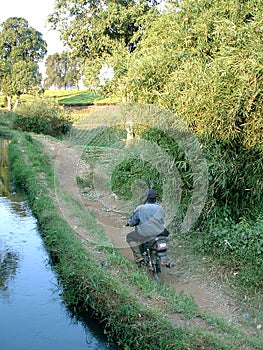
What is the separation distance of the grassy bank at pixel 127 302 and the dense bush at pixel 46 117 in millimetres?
19024

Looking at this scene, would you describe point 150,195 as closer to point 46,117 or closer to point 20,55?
point 46,117

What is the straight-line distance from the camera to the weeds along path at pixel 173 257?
5.80 metres

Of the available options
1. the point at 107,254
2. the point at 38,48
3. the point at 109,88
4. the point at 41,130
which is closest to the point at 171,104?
the point at 107,254

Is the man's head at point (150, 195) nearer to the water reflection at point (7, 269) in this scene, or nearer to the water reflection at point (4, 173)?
the water reflection at point (7, 269)

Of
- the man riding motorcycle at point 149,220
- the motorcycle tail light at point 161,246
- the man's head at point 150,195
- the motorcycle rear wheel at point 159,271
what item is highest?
the man's head at point 150,195

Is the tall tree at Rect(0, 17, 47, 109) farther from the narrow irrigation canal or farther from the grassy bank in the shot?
the grassy bank

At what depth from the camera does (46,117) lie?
27.6 m

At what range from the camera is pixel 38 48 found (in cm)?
4094

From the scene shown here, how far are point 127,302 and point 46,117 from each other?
23.3 m

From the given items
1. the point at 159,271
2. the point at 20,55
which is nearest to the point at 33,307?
the point at 159,271

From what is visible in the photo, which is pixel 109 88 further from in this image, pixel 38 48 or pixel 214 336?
pixel 38 48

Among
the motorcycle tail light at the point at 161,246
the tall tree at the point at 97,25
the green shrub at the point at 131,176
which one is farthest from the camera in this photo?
the tall tree at the point at 97,25

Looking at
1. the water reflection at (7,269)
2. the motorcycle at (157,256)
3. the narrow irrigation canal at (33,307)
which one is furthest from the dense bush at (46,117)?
the motorcycle at (157,256)

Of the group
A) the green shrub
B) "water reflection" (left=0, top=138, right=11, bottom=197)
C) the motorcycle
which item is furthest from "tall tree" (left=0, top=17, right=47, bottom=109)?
the motorcycle
